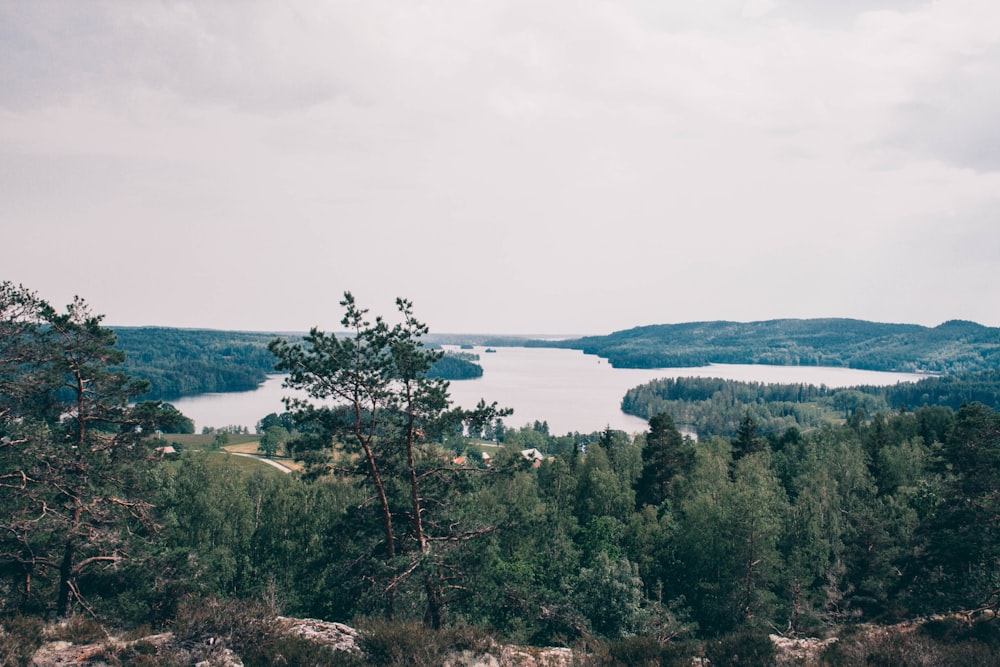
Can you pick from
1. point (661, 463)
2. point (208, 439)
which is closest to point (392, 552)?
point (661, 463)

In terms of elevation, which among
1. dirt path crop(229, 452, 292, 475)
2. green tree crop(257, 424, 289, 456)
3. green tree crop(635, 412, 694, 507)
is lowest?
dirt path crop(229, 452, 292, 475)

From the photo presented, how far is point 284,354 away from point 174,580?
6079 millimetres

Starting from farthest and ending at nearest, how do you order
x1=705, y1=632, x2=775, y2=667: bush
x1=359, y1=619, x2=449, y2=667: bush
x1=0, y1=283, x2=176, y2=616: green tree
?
x1=0, y1=283, x2=176, y2=616: green tree
x1=705, y1=632, x2=775, y2=667: bush
x1=359, y1=619, x2=449, y2=667: bush

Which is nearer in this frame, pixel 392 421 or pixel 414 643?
pixel 414 643

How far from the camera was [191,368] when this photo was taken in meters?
186

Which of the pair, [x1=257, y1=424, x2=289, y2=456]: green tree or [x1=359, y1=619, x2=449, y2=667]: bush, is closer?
[x1=359, y1=619, x2=449, y2=667]: bush

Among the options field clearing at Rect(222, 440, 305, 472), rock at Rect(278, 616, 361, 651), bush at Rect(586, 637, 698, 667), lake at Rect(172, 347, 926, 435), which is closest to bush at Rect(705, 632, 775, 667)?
bush at Rect(586, 637, 698, 667)

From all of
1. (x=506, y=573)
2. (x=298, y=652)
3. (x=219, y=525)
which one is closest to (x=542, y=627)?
(x=506, y=573)

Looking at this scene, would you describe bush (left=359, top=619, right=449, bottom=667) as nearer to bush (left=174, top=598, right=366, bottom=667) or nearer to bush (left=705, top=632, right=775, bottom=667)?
bush (left=174, top=598, right=366, bottom=667)

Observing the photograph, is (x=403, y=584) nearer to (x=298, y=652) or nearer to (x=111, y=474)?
(x=298, y=652)

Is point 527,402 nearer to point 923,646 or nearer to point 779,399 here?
point 779,399

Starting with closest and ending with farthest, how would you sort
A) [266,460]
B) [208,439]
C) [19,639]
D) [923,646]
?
1. [19,639]
2. [923,646]
3. [266,460]
4. [208,439]

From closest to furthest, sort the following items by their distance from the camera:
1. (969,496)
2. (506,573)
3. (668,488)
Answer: (969,496) → (506,573) → (668,488)

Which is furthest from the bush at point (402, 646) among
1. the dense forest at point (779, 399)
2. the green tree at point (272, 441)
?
the dense forest at point (779, 399)
